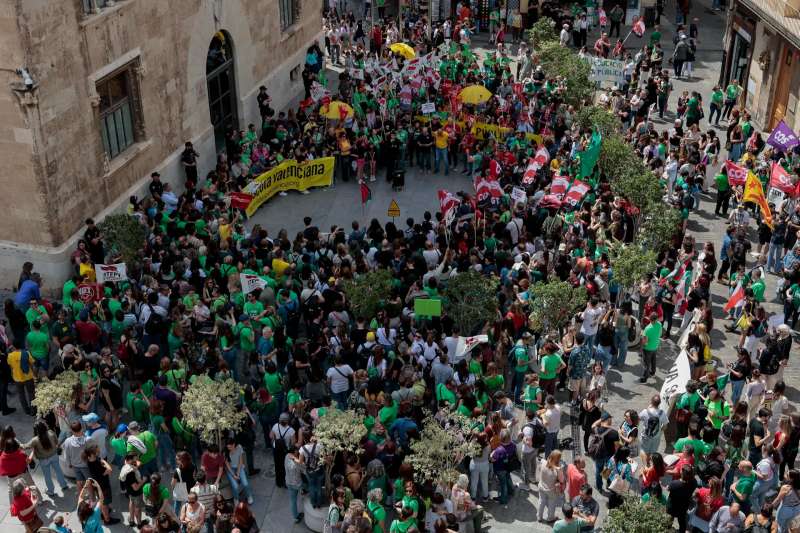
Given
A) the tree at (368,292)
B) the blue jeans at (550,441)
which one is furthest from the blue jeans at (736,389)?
the tree at (368,292)

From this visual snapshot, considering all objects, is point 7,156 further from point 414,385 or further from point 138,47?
point 414,385

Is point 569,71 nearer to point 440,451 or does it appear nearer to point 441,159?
point 441,159

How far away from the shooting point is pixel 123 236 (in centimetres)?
2144

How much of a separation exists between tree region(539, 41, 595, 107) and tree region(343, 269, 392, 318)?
13.3 metres

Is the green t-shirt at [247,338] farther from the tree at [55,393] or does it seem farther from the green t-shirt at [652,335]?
the green t-shirt at [652,335]

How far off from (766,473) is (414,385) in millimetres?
5721

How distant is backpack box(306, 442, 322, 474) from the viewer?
1548 cm

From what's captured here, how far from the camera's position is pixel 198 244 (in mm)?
21453

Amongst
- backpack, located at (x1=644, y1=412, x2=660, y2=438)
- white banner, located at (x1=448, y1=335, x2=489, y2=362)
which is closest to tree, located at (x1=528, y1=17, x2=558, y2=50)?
white banner, located at (x1=448, y1=335, x2=489, y2=362)

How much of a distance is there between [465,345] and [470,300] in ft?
4.29

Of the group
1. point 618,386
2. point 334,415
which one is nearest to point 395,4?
point 618,386

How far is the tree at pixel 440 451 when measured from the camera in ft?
48.9

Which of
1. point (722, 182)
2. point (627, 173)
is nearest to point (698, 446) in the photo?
point (627, 173)

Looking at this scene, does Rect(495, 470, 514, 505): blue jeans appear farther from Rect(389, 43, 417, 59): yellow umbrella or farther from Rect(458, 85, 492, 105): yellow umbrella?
Rect(389, 43, 417, 59): yellow umbrella
